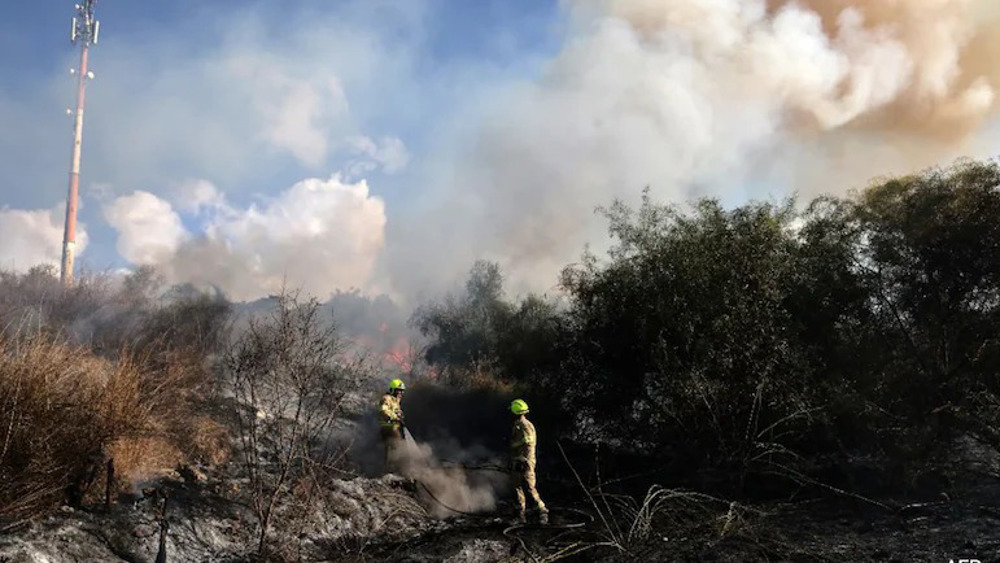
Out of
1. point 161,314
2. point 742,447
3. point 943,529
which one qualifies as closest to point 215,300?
point 161,314

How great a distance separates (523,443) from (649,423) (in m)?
5.09

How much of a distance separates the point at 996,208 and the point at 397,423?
1274 cm

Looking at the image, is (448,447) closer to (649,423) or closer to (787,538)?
(649,423)

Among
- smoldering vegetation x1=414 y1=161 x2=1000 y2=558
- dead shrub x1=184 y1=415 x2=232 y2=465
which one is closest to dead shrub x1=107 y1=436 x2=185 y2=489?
dead shrub x1=184 y1=415 x2=232 y2=465

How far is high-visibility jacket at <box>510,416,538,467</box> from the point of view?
37.7ft

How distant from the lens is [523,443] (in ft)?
37.8

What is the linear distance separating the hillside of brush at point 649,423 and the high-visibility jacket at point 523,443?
1129mm

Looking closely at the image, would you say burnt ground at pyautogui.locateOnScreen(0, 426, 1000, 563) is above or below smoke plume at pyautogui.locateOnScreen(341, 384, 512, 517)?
below

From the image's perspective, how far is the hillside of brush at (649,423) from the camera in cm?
884

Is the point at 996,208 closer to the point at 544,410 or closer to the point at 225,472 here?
the point at 544,410

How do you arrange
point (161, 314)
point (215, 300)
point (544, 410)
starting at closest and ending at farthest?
point (544, 410)
point (161, 314)
point (215, 300)

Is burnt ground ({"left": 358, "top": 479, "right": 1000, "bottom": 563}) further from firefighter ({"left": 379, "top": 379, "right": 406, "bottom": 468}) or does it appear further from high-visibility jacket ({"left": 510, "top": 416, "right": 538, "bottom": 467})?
firefighter ({"left": 379, "top": 379, "right": 406, "bottom": 468})

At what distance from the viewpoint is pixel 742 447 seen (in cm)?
1178

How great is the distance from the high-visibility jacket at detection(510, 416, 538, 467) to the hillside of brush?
3.70 ft
